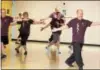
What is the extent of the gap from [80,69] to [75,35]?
0.76 metres

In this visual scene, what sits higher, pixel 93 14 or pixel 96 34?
pixel 93 14

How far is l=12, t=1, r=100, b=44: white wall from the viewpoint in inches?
484

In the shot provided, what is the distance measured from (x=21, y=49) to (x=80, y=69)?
156 inches

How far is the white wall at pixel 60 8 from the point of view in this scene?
12.3 metres

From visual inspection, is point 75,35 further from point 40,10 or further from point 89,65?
point 40,10

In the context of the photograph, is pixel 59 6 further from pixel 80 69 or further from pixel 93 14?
pixel 80 69

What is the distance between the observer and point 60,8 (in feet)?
42.0

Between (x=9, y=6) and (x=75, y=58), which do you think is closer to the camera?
(x=75, y=58)

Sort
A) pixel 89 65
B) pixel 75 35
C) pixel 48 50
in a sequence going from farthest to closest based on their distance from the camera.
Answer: pixel 48 50 → pixel 89 65 → pixel 75 35

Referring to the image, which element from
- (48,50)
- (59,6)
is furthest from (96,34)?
(48,50)

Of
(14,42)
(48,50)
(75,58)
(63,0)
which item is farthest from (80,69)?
(63,0)

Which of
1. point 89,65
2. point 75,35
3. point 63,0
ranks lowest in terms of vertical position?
point 89,65

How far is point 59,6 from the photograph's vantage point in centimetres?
1287

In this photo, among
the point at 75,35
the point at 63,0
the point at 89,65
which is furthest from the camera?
the point at 63,0
